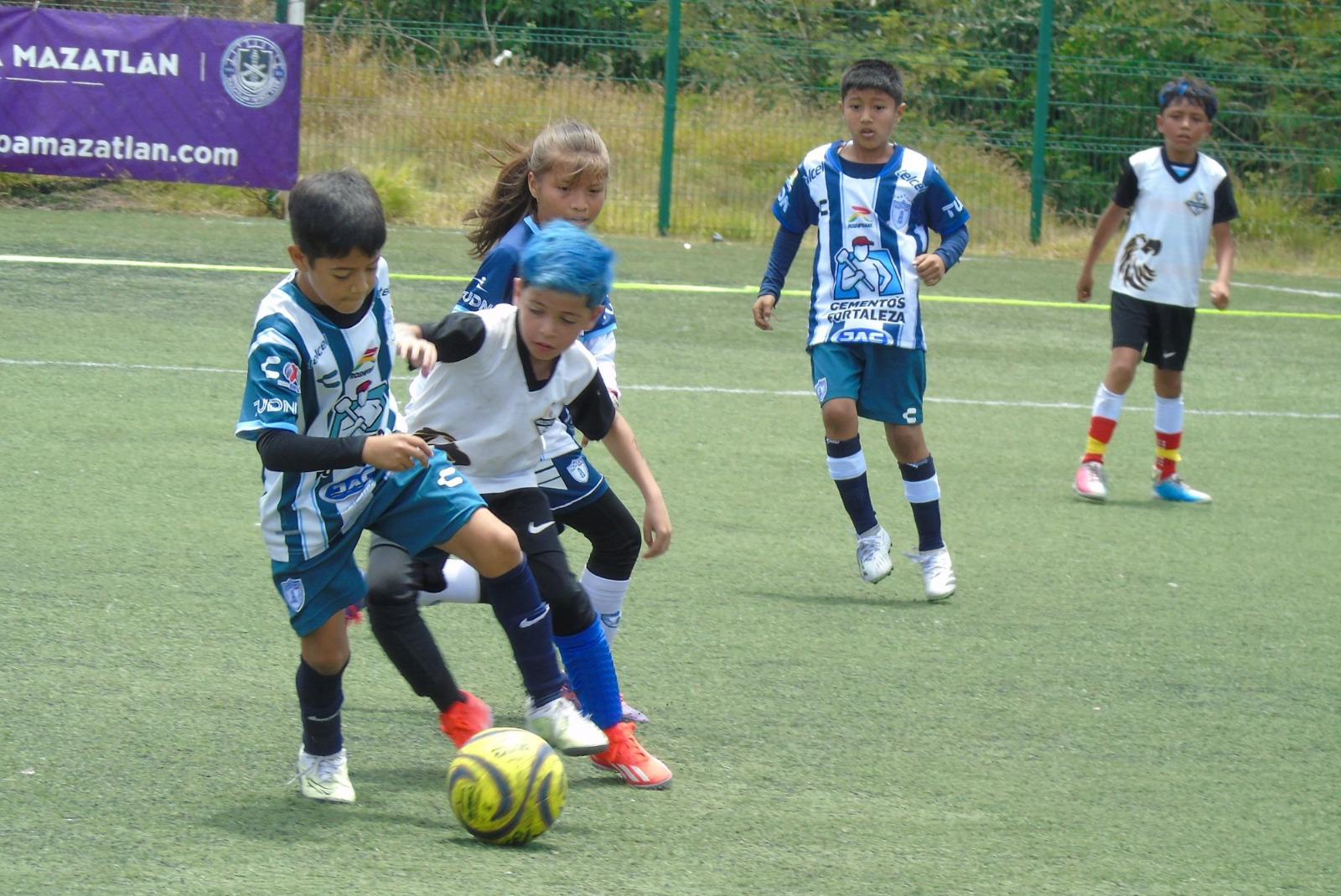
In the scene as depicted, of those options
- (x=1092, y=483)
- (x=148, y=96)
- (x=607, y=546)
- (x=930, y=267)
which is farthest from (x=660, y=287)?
(x=607, y=546)

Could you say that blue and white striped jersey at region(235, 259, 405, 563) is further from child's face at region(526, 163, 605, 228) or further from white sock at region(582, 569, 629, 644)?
white sock at region(582, 569, 629, 644)

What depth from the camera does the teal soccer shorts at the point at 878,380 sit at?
20.5 feet

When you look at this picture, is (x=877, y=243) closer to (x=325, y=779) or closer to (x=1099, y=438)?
(x=1099, y=438)

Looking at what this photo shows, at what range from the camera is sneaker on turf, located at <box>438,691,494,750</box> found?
407 cm

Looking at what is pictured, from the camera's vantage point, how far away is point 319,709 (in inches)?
151

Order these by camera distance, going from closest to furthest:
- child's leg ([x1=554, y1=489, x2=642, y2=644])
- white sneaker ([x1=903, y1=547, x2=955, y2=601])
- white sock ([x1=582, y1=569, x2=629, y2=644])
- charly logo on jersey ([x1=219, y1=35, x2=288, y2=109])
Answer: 1. child's leg ([x1=554, y1=489, x2=642, y2=644])
2. white sock ([x1=582, y1=569, x2=629, y2=644])
3. white sneaker ([x1=903, y1=547, x2=955, y2=601])
4. charly logo on jersey ([x1=219, y1=35, x2=288, y2=109])

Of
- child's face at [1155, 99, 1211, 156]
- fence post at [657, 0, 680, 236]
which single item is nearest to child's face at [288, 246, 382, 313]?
child's face at [1155, 99, 1211, 156]

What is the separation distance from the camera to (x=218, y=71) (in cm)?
1477

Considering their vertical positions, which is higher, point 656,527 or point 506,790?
point 656,527

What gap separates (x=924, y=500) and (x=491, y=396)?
8.44 feet

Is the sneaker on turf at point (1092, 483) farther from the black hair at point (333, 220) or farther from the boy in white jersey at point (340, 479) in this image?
the black hair at point (333, 220)

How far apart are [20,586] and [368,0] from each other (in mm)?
12534

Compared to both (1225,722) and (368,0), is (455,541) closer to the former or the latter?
(1225,722)

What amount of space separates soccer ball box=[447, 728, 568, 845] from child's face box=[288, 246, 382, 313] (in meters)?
1.00
